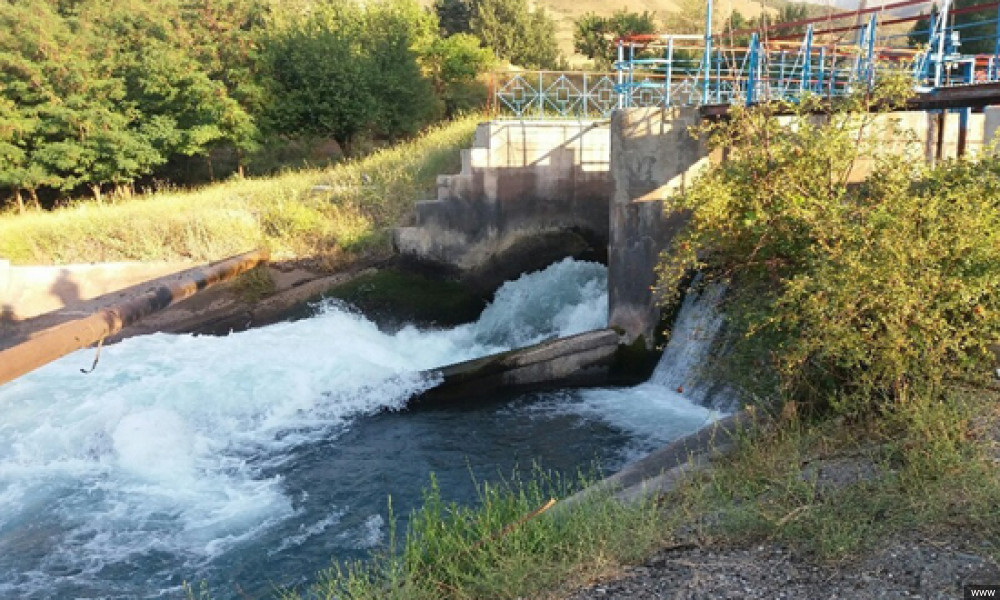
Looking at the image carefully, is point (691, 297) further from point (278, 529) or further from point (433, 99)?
point (433, 99)

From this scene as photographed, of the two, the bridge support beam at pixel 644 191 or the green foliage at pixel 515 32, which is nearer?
the bridge support beam at pixel 644 191

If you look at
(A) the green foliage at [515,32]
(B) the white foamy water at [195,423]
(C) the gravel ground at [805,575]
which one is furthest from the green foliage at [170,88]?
(C) the gravel ground at [805,575]

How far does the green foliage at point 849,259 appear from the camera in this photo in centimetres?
558

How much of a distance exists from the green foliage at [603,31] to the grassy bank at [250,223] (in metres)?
21.3

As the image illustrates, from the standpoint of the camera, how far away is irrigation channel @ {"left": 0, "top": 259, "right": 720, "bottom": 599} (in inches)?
283

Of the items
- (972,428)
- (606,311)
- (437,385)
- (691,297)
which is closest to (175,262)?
(437,385)

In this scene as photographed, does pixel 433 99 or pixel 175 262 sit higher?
pixel 433 99

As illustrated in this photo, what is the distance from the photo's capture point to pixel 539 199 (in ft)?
50.9

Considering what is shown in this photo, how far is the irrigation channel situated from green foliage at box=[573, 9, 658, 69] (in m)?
26.9

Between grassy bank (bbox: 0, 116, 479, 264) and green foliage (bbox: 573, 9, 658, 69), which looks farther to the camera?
green foliage (bbox: 573, 9, 658, 69)

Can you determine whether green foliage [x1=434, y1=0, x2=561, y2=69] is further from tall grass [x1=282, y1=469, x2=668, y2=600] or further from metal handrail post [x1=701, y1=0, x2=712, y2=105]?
tall grass [x1=282, y1=469, x2=668, y2=600]

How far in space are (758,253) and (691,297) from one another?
15.3ft

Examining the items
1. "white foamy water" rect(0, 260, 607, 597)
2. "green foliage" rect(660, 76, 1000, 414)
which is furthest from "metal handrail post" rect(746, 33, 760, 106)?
"white foamy water" rect(0, 260, 607, 597)

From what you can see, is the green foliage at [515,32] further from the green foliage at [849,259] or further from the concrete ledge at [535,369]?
the green foliage at [849,259]
